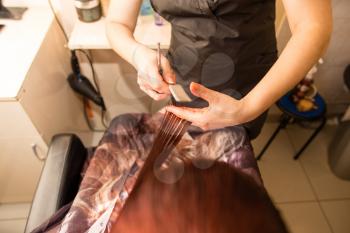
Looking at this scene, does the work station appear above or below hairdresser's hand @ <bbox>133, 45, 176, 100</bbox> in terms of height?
below

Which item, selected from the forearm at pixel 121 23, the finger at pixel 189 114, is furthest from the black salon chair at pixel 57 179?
the finger at pixel 189 114

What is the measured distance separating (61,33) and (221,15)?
0.89m

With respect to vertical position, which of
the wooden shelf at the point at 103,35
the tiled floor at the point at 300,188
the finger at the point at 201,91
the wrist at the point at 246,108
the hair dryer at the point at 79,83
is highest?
the finger at the point at 201,91

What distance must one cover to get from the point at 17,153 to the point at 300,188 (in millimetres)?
1468

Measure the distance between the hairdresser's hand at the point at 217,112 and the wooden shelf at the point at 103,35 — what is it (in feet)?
2.09

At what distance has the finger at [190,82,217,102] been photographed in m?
0.48

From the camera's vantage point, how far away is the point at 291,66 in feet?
1.79

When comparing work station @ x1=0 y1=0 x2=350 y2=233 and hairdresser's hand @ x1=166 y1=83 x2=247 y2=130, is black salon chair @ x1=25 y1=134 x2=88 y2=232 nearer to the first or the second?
work station @ x1=0 y1=0 x2=350 y2=233

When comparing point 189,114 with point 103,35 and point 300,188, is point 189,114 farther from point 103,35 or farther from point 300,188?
point 300,188

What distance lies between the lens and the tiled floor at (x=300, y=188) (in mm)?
1380

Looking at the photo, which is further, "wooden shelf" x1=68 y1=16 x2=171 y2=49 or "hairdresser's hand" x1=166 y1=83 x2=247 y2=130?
"wooden shelf" x1=68 y1=16 x2=171 y2=49

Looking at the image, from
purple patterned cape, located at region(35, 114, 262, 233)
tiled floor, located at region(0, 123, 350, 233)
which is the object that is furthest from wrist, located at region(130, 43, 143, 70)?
tiled floor, located at region(0, 123, 350, 233)

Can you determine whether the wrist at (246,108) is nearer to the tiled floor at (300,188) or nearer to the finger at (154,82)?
the finger at (154,82)

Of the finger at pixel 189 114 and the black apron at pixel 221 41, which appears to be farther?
the black apron at pixel 221 41
